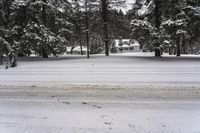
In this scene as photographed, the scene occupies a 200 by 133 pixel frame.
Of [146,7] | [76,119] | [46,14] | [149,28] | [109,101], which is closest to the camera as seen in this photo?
[76,119]

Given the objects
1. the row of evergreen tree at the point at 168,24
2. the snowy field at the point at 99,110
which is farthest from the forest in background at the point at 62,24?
the snowy field at the point at 99,110

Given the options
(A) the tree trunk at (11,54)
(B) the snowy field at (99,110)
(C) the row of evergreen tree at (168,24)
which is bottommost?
(B) the snowy field at (99,110)

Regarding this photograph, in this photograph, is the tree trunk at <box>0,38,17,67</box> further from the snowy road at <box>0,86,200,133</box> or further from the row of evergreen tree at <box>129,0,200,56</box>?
the snowy road at <box>0,86,200,133</box>

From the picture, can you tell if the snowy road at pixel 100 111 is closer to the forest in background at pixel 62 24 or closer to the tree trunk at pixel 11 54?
the tree trunk at pixel 11 54

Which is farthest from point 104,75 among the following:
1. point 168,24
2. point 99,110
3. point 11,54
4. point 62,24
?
point 62,24

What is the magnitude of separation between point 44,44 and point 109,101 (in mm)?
21184

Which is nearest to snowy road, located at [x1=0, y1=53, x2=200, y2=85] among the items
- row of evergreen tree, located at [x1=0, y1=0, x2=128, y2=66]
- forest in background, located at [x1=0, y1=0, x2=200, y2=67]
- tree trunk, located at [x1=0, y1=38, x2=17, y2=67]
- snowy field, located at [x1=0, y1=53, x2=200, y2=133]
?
tree trunk, located at [x1=0, y1=38, x2=17, y2=67]

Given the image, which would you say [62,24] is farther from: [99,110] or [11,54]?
[99,110]

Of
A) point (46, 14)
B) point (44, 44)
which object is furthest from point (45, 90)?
point (46, 14)

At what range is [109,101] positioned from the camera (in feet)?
29.9

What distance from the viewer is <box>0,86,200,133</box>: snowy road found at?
643 cm

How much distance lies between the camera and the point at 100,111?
790 cm

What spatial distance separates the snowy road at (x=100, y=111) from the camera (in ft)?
21.1

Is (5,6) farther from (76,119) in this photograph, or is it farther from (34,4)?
(76,119)
